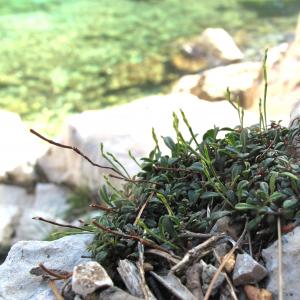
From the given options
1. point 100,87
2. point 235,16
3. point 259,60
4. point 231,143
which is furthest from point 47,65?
point 231,143

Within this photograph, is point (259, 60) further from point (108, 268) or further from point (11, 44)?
point (108, 268)

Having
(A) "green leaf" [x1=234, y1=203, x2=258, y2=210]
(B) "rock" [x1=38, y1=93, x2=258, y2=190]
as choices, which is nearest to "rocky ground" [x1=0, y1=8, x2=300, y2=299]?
(B) "rock" [x1=38, y1=93, x2=258, y2=190]

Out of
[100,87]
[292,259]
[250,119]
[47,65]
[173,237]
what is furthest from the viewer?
[47,65]

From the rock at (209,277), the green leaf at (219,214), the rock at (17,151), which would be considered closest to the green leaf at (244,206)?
the green leaf at (219,214)

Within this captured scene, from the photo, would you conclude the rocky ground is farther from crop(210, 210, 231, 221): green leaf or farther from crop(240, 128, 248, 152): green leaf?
crop(210, 210, 231, 221): green leaf

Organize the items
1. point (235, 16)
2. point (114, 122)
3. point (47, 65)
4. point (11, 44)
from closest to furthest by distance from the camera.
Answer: point (114, 122)
point (47, 65)
point (11, 44)
point (235, 16)

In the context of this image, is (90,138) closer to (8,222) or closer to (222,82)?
(8,222)
